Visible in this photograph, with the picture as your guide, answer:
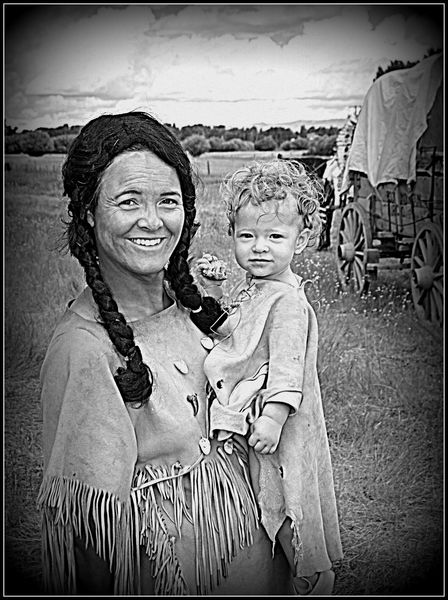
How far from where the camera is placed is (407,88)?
9.86ft

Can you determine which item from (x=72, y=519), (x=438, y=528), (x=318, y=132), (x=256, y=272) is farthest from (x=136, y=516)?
(x=318, y=132)

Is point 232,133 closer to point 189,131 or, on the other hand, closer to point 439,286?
point 189,131

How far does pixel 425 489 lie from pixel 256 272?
1472 mm

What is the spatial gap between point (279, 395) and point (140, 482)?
0.87ft

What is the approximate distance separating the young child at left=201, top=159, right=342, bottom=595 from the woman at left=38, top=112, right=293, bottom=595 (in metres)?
0.04

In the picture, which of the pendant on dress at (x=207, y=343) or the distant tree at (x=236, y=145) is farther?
the distant tree at (x=236, y=145)

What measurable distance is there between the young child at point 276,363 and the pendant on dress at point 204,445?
0.07 feet

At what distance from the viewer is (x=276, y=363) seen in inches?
52.9

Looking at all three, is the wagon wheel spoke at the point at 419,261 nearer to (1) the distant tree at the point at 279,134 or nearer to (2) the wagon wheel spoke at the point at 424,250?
(2) the wagon wheel spoke at the point at 424,250

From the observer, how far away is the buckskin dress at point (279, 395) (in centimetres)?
135

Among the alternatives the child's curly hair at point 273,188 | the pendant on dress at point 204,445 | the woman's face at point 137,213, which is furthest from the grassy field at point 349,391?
the child's curly hair at point 273,188

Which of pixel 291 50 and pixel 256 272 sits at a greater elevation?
pixel 291 50

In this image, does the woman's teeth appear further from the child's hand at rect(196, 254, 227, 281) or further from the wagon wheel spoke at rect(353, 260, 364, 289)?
the wagon wheel spoke at rect(353, 260, 364, 289)

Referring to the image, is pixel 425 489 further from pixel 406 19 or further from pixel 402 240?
pixel 406 19
